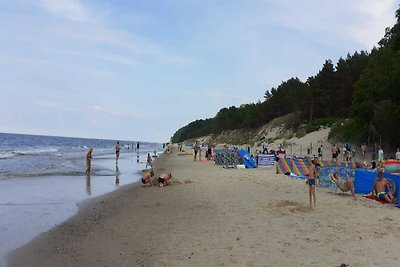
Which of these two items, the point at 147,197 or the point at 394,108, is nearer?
the point at 147,197

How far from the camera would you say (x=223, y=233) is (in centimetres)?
850

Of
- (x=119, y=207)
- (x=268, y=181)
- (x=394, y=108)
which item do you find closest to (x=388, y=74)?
(x=394, y=108)

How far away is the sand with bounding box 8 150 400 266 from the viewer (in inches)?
269

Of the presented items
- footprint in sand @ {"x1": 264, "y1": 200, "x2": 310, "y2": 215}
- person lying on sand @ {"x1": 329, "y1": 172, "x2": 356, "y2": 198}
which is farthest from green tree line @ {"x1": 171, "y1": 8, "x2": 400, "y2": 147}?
footprint in sand @ {"x1": 264, "y1": 200, "x2": 310, "y2": 215}

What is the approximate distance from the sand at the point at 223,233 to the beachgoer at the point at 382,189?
382 mm

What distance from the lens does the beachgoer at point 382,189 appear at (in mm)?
12484

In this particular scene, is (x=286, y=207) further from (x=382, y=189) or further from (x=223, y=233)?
(x=382, y=189)

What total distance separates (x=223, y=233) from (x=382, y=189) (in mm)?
6751

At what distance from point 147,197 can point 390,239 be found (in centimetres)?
853

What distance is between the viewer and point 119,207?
41.1 ft

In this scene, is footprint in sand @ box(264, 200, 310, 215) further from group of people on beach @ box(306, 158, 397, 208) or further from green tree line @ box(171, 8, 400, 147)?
green tree line @ box(171, 8, 400, 147)

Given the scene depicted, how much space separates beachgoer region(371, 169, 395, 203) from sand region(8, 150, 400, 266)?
0.38 metres

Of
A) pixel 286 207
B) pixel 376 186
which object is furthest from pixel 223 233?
pixel 376 186

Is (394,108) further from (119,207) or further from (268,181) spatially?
(119,207)
